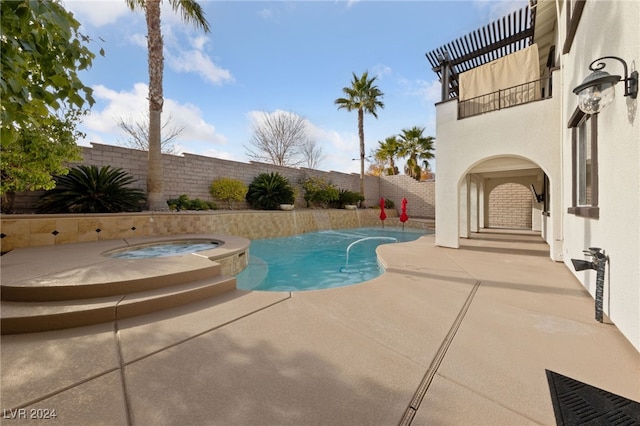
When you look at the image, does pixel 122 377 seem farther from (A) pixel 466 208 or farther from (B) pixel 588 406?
(A) pixel 466 208

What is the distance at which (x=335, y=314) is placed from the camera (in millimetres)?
2547

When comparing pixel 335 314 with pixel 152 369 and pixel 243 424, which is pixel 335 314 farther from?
pixel 152 369

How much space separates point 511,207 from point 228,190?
13.3 metres

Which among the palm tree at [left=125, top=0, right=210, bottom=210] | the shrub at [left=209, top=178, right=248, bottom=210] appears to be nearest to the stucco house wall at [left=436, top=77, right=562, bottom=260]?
the shrub at [left=209, top=178, right=248, bottom=210]

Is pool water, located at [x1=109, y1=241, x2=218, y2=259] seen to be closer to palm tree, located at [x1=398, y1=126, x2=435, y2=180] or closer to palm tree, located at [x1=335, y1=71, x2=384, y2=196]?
palm tree, located at [x1=335, y1=71, x2=384, y2=196]

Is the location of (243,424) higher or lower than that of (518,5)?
lower

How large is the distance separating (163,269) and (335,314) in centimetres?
229

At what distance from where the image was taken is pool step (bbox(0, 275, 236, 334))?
2.15 m

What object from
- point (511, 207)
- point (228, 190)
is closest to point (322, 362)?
point (228, 190)

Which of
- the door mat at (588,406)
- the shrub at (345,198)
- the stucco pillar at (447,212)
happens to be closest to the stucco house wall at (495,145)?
the stucco pillar at (447,212)

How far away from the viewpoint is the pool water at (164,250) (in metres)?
4.76

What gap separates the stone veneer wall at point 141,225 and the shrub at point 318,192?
1.82m

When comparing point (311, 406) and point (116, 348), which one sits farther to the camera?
point (116, 348)

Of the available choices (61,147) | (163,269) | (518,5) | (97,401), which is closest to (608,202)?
(97,401)
